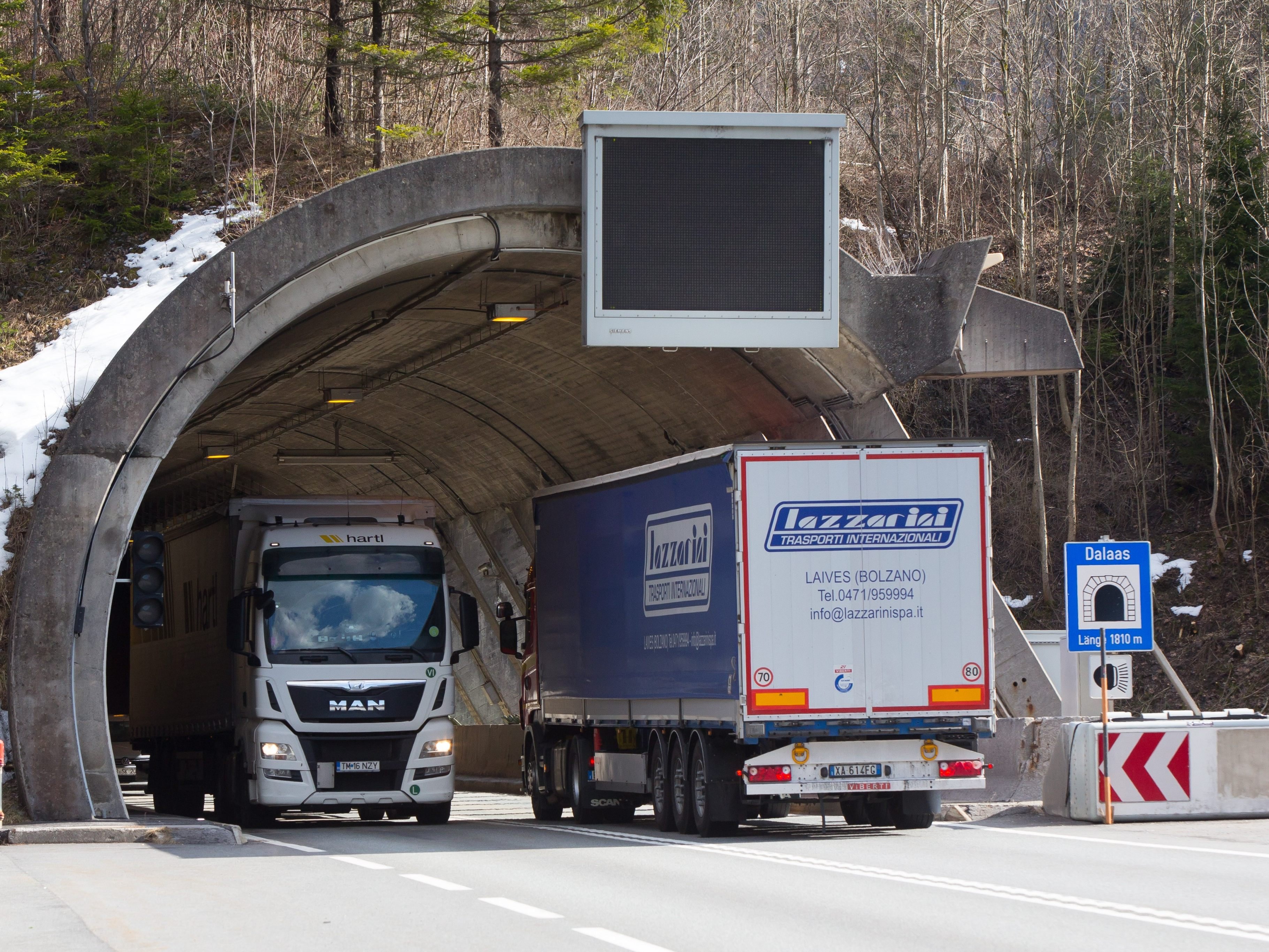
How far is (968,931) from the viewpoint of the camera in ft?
29.3

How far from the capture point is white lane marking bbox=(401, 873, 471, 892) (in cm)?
1149

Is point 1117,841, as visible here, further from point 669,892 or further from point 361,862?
point 361,862

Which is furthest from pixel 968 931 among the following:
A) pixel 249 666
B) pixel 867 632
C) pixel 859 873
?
pixel 249 666

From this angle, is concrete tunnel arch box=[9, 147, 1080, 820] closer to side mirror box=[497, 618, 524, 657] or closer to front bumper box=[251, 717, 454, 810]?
front bumper box=[251, 717, 454, 810]

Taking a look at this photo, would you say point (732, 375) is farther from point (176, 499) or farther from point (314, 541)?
point (176, 499)

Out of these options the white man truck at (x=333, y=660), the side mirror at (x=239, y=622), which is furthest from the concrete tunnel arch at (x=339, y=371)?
the white man truck at (x=333, y=660)

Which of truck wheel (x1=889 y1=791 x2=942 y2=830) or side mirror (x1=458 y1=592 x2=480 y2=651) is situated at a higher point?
side mirror (x1=458 y1=592 x2=480 y2=651)

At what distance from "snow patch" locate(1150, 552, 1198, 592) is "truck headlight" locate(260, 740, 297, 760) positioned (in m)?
24.2

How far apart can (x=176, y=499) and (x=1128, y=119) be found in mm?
28437

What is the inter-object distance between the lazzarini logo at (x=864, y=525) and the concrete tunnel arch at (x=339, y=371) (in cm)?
539

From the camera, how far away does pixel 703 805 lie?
53.4ft

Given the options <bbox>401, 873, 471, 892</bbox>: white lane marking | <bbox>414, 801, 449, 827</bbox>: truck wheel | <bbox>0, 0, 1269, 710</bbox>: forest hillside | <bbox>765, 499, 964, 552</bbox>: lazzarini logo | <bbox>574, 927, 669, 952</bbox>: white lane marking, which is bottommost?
<bbox>414, 801, 449, 827</bbox>: truck wheel

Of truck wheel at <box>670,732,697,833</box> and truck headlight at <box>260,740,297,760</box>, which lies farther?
truck headlight at <box>260,740,297,760</box>

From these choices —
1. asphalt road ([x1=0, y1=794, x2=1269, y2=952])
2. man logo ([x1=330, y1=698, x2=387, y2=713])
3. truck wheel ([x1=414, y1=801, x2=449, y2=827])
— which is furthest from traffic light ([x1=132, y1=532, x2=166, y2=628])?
truck wheel ([x1=414, y1=801, x2=449, y2=827])
